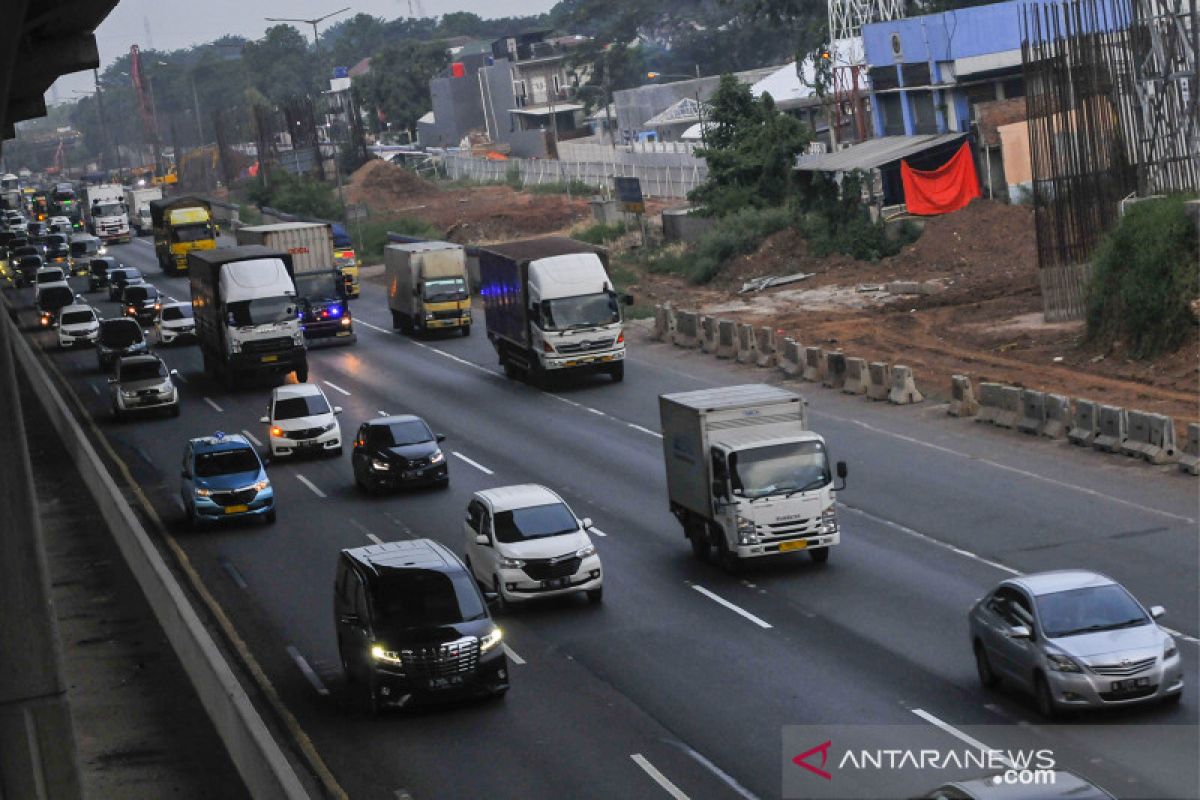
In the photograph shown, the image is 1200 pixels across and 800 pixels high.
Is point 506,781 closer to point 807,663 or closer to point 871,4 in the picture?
point 807,663

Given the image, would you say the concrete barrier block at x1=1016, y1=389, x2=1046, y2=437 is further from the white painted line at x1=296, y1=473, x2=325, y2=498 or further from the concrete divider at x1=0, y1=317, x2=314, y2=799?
the concrete divider at x1=0, y1=317, x2=314, y2=799

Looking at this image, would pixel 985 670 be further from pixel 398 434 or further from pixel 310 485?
pixel 310 485

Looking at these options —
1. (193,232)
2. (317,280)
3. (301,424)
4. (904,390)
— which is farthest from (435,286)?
(193,232)

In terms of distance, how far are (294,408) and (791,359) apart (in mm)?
13560

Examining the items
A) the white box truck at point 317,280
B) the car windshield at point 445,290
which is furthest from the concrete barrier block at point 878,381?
the white box truck at point 317,280

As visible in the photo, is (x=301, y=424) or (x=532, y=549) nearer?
(x=532, y=549)

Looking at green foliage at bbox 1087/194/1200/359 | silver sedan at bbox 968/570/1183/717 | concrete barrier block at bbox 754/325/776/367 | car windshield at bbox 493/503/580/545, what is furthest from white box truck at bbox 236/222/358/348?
silver sedan at bbox 968/570/1183/717

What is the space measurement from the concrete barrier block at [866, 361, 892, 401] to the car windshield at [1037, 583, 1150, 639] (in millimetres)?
22698

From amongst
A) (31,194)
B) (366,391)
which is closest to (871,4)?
(366,391)

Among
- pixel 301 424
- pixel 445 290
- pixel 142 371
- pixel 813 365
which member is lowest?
pixel 813 365

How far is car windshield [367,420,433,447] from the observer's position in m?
37.5

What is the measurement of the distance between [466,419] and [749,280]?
2302 cm

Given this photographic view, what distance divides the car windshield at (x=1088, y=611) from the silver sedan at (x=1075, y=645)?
0.01 meters

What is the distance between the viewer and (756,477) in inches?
1112
